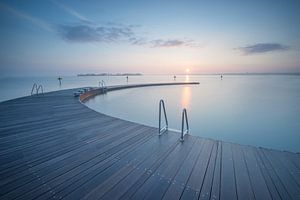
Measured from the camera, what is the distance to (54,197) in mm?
1390

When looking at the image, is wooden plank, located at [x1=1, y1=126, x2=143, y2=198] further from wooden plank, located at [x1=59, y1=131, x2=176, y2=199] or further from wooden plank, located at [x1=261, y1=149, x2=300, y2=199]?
wooden plank, located at [x1=261, y1=149, x2=300, y2=199]

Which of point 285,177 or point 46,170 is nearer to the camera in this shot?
point 285,177

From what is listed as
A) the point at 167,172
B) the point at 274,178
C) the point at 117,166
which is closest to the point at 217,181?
the point at 167,172

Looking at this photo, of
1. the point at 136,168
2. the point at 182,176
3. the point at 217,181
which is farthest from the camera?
the point at 136,168

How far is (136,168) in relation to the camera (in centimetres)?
192

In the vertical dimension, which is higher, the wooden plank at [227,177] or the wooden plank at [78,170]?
the wooden plank at [78,170]

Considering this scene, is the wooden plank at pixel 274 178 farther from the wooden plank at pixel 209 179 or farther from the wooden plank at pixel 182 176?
the wooden plank at pixel 182 176

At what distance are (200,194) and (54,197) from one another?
1.50m

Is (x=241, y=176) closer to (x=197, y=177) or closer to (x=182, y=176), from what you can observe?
(x=197, y=177)

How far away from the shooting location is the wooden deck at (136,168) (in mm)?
1479

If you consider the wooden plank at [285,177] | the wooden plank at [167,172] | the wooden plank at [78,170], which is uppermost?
the wooden plank at [78,170]

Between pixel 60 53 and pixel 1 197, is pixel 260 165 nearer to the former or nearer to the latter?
pixel 1 197

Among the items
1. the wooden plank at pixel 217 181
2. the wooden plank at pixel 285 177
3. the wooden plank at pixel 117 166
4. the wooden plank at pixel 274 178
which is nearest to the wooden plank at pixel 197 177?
the wooden plank at pixel 217 181

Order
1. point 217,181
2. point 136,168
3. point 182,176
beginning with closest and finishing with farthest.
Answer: point 217,181 → point 182,176 → point 136,168
